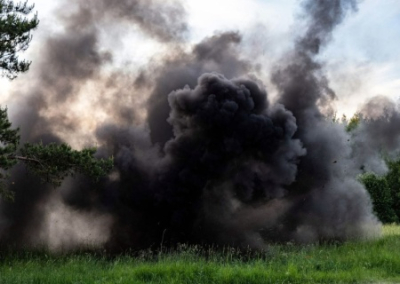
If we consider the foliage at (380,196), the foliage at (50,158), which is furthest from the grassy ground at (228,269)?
the foliage at (380,196)

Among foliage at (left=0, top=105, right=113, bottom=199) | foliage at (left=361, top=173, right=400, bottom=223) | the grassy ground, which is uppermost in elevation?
foliage at (left=361, top=173, right=400, bottom=223)

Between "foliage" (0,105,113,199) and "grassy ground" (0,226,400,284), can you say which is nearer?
"grassy ground" (0,226,400,284)

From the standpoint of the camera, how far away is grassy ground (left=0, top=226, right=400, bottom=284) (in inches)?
485

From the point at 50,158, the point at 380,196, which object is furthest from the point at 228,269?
the point at 380,196

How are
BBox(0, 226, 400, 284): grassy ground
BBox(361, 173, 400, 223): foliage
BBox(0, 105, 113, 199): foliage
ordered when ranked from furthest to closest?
1. BBox(361, 173, 400, 223): foliage
2. BBox(0, 105, 113, 199): foliage
3. BBox(0, 226, 400, 284): grassy ground

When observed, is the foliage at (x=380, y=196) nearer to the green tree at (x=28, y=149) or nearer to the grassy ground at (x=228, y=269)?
the grassy ground at (x=228, y=269)

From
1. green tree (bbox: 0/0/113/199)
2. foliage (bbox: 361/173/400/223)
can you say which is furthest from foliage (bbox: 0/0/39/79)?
foliage (bbox: 361/173/400/223)

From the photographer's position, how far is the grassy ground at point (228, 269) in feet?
40.4

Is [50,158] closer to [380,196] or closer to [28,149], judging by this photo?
[28,149]

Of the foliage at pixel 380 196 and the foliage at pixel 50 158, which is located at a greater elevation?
the foliage at pixel 380 196

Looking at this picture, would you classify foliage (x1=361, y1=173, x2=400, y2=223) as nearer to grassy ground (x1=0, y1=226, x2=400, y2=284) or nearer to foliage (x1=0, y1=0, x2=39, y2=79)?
grassy ground (x1=0, y1=226, x2=400, y2=284)

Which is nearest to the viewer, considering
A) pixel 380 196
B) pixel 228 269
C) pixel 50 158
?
pixel 228 269

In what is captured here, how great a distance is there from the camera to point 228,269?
12.7 meters

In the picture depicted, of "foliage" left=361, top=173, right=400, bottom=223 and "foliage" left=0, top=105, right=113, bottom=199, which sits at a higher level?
"foliage" left=361, top=173, right=400, bottom=223
